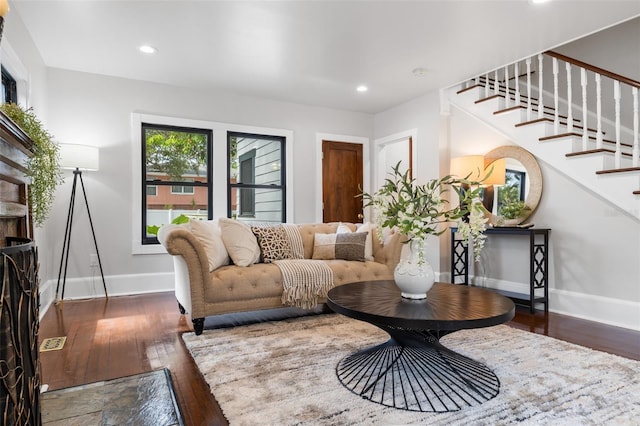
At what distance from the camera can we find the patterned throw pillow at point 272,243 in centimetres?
352

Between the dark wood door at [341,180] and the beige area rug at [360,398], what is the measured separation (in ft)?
9.88

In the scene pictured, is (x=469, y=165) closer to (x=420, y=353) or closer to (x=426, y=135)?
(x=426, y=135)

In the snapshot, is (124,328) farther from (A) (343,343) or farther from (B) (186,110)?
(B) (186,110)

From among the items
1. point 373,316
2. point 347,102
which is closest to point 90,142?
point 347,102

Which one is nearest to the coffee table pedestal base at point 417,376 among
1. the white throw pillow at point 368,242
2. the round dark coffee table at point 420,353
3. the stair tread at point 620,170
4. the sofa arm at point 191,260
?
the round dark coffee table at point 420,353

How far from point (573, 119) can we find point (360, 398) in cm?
411

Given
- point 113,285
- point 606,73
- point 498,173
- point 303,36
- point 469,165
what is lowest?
point 113,285

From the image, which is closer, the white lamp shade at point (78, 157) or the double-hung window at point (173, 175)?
the white lamp shade at point (78, 157)

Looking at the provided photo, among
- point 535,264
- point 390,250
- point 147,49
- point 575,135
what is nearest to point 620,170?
point 575,135

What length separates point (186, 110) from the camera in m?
4.91

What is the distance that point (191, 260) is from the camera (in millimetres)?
2869

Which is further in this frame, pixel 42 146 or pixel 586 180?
pixel 586 180

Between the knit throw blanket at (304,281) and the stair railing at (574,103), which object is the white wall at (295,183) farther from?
the knit throw blanket at (304,281)

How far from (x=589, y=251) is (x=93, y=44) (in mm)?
5125
